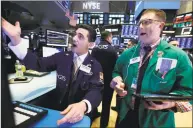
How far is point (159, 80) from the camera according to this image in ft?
3.58

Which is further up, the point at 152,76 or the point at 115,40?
the point at 115,40

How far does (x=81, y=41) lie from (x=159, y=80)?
26.7 inches

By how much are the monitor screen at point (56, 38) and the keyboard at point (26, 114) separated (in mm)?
1647

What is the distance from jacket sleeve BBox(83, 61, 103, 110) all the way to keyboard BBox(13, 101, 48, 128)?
31cm

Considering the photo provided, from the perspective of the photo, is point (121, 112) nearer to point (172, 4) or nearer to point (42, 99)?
point (42, 99)

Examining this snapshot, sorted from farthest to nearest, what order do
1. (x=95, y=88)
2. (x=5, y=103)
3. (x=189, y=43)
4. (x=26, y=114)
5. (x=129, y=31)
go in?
(x=129, y=31) → (x=189, y=43) → (x=95, y=88) → (x=26, y=114) → (x=5, y=103)

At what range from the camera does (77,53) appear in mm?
1414

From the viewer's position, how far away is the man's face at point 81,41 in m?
1.42

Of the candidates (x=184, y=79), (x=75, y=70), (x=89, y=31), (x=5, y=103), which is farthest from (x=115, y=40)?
(x=5, y=103)

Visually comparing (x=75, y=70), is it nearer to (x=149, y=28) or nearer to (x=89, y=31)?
(x=89, y=31)

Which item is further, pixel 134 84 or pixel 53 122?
pixel 134 84

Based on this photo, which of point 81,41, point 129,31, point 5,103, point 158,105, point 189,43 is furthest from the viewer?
point 129,31

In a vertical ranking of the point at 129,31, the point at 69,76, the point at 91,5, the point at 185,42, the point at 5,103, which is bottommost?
the point at 69,76

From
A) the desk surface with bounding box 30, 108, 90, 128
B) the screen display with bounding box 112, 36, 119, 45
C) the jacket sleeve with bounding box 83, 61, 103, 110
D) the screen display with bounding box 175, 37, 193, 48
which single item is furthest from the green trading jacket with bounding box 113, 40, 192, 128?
the screen display with bounding box 112, 36, 119, 45
